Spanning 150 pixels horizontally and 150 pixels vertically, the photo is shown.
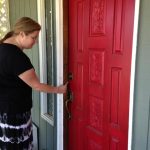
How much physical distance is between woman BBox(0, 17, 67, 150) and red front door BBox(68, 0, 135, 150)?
28 centimetres

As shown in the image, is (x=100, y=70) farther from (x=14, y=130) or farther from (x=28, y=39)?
(x=14, y=130)

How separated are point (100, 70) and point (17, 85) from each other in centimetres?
62

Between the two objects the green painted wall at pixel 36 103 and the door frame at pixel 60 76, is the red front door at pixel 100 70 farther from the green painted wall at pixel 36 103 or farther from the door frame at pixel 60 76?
the green painted wall at pixel 36 103

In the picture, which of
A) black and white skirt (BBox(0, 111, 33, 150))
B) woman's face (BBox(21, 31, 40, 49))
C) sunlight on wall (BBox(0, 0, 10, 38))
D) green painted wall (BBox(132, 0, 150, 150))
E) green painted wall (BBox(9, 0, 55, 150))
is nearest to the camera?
green painted wall (BBox(132, 0, 150, 150))

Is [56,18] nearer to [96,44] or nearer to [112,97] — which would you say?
[96,44]

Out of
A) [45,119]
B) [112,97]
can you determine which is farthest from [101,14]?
[45,119]

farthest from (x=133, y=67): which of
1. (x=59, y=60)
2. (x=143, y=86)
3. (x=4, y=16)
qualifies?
(x=4, y=16)

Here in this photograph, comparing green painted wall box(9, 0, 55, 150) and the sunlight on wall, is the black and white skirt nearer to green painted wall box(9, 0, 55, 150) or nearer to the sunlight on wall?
green painted wall box(9, 0, 55, 150)

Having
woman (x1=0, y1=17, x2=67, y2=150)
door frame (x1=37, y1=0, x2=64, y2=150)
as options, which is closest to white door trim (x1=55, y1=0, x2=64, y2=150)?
door frame (x1=37, y1=0, x2=64, y2=150)

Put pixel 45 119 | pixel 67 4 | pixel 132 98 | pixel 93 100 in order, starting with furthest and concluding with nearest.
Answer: pixel 45 119, pixel 67 4, pixel 93 100, pixel 132 98

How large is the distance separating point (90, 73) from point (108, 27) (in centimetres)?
43

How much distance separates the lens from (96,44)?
6.48 ft

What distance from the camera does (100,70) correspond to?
1.97m

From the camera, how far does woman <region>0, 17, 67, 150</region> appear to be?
1796mm
